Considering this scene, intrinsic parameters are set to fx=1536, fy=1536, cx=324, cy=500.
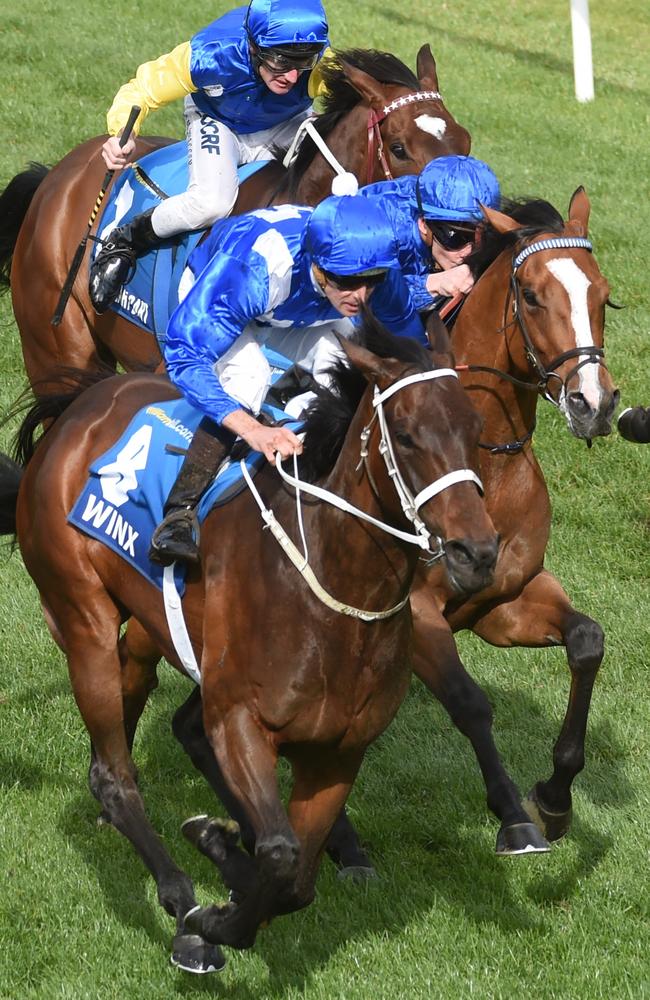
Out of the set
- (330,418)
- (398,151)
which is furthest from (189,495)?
(398,151)

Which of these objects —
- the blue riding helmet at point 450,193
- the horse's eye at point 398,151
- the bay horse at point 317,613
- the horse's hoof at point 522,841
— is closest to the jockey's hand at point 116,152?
the horse's eye at point 398,151

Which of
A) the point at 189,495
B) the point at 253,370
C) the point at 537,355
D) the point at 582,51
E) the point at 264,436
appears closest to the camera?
the point at 264,436

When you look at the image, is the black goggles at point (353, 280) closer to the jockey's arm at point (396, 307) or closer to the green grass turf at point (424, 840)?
the jockey's arm at point (396, 307)

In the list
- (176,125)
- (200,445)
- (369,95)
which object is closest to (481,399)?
(200,445)

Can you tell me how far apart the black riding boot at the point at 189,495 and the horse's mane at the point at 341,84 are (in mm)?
2246

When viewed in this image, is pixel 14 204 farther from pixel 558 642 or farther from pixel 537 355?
pixel 558 642

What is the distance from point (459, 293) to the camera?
524cm

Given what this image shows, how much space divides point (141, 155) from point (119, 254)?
2.64 feet

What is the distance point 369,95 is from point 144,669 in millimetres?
2738

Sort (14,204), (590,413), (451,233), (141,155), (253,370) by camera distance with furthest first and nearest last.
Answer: (14,204) < (141,155) < (451,233) < (590,413) < (253,370)

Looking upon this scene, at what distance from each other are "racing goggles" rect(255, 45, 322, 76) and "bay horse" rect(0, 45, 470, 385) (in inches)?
16.2

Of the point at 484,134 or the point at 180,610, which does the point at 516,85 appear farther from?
the point at 180,610

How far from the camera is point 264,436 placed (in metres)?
4.13

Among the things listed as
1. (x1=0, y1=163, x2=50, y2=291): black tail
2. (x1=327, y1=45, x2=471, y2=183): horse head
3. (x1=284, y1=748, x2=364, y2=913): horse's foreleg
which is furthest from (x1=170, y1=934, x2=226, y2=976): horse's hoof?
(x1=0, y1=163, x2=50, y2=291): black tail
